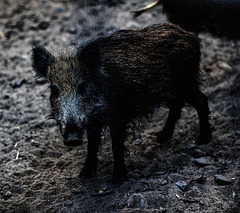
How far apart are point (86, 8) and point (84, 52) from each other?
524 cm

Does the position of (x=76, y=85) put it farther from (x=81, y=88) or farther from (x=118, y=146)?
(x=118, y=146)

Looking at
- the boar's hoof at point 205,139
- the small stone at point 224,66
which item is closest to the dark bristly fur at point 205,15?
the small stone at point 224,66

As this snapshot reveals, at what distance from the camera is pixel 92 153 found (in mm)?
3785

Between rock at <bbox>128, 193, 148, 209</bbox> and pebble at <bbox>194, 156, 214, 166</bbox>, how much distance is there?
959mm

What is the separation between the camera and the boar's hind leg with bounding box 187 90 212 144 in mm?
4223

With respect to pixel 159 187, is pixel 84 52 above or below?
above

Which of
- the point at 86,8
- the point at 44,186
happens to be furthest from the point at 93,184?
the point at 86,8

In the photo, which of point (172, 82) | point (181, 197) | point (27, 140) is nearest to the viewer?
point (181, 197)

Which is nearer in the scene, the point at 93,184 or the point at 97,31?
the point at 93,184

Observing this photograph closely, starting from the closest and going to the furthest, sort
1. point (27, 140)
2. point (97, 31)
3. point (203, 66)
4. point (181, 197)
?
point (181, 197)
point (27, 140)
point (203, 66)
point (97, 31)

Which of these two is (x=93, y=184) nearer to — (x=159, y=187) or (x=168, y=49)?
(x=159, y=187)

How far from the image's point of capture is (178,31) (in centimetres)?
402

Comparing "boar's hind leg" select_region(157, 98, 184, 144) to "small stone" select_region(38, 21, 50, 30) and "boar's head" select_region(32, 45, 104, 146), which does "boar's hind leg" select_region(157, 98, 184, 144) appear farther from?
"small stone" select_region(38, 21, 50, 30)

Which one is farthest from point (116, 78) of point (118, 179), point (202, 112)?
point (202, 112)
